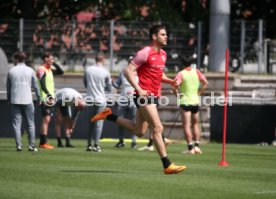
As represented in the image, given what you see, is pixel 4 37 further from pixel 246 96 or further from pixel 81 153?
pixel 81 153

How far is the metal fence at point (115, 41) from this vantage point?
34375 millimetres

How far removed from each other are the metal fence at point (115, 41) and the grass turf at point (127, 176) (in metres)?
11.7

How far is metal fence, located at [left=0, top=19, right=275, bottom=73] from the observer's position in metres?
34.4

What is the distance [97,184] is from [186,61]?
8887 mm

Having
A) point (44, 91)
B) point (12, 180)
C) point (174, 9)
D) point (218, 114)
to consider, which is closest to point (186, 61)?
point (44, 91)

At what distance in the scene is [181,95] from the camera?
76.2 feet

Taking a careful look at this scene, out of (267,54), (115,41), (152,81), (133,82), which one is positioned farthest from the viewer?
(267,54)

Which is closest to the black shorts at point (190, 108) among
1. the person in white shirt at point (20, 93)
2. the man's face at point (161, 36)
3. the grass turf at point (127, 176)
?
the grass turf at point (127, 176)

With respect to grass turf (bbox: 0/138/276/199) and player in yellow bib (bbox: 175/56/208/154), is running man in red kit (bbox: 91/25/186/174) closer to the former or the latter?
grass turf (bbox: 0/138/276/199)

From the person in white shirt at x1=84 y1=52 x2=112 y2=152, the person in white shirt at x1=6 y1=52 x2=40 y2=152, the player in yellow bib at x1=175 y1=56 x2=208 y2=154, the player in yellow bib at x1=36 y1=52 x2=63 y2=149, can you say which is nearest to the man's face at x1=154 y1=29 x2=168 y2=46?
the person in white shirt at x1=6 y1=52 x2=40 y2=152

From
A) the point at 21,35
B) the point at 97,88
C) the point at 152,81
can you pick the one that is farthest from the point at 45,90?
the point at 21,35

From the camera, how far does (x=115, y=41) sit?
3447cm

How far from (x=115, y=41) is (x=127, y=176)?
18.7m

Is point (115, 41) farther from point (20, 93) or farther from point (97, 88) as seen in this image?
point (20, 93)
